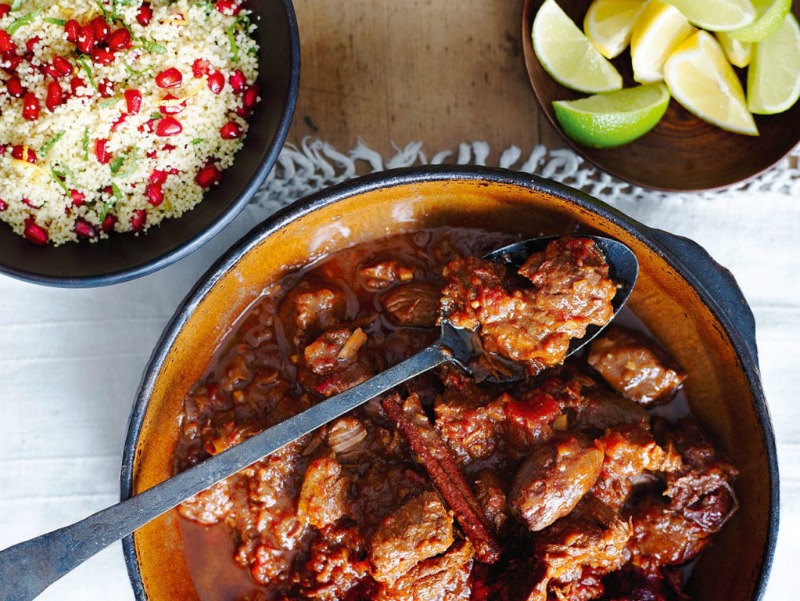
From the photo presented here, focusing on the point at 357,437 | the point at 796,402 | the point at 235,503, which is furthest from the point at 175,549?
the point at 796,402

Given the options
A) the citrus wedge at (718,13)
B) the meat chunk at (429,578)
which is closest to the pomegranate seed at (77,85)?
the meat chunk at (429,578)

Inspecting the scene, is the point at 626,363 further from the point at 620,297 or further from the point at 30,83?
the point at 30,83

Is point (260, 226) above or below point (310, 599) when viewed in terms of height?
above

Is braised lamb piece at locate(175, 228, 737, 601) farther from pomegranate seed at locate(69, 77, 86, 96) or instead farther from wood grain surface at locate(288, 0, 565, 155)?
pomegranate seed at locate(69, 77, 86, 96)

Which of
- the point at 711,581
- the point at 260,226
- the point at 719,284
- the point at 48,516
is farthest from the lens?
the point at 48,516

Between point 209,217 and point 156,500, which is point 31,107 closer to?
point 209,217

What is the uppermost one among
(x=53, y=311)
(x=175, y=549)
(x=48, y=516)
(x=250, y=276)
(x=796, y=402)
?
(x=250, y=276)
